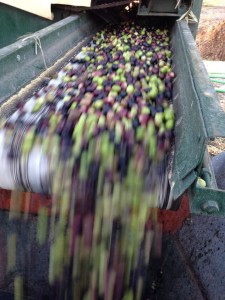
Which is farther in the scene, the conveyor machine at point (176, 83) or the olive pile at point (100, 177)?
the olive pile at point (100, 177)

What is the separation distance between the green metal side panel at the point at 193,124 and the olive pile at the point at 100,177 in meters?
0.11

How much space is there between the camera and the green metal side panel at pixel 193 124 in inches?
66.4

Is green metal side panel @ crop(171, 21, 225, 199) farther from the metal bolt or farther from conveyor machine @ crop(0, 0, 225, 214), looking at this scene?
the metal bolt

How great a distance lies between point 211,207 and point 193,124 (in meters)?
0.47

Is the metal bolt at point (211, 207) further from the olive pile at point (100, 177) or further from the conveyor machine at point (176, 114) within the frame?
Result: the olive pile at point (100, 177)

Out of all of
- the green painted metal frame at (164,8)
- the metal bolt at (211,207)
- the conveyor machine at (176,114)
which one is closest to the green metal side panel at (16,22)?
the conveyor machine at (176,114)

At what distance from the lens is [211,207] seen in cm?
173

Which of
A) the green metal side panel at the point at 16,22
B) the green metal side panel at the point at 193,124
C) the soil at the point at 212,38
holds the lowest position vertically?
the soil at the point at 212,38

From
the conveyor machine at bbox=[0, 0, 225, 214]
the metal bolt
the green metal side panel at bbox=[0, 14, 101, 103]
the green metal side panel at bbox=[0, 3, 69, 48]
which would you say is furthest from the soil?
the metal bolt

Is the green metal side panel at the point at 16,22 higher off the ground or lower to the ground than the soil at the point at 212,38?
higher

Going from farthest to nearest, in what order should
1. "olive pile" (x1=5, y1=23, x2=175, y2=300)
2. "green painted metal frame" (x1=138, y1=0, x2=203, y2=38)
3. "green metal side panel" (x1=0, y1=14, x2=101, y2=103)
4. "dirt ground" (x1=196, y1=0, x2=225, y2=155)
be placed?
"dirt ground" (x1=196, y1=0, x2=225, y2=155)
"green painted metal frame" (x1=138, y1=0, x2=203, y2=38)
"green metal side panel" (x1=0, y1=14, x2=101, y2=103)
"olive pile" (x1=5, y1=23, x2=175, y2=300)

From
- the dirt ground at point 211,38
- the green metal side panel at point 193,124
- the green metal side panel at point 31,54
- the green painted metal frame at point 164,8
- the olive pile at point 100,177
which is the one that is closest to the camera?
the green metal side panel at point 193,124

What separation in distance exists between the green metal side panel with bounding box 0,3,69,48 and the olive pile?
9.01ft

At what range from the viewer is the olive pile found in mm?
1910
